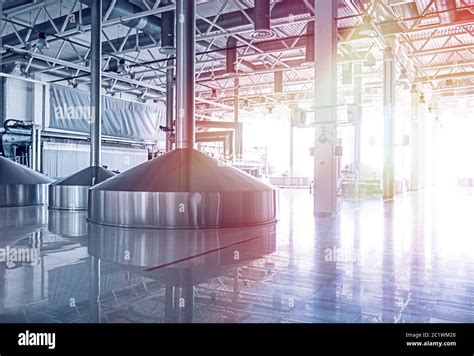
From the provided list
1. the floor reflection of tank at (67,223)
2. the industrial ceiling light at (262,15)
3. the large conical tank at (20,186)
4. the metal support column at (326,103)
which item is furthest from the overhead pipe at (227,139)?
the floor reflection of tank at (67,223)

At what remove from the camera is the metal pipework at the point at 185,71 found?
6652mm

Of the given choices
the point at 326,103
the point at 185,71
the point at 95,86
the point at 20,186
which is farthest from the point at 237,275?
the point at 20,186

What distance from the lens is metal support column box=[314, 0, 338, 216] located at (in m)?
8.49

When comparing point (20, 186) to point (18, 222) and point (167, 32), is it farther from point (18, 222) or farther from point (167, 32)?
point (167, 32)

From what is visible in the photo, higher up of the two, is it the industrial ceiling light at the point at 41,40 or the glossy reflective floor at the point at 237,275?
the industrial ceiling light at the point at 41,40

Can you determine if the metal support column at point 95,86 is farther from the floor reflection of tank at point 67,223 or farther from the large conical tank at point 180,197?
the large conical tank at point 180,197

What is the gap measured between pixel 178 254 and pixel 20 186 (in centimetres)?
745

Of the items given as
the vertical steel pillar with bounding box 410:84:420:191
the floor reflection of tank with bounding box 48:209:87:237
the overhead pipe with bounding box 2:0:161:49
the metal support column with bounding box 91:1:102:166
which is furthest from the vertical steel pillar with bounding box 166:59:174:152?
the vertical steel pillar with bounding box 410:84:420:191

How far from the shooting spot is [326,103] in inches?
336

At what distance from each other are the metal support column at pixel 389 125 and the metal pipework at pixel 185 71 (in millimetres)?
8578

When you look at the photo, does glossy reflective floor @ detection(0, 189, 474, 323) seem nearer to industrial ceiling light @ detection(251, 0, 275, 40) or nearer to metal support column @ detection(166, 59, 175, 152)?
industrial ceiling light @ detection(251, 0, 275, 40)
